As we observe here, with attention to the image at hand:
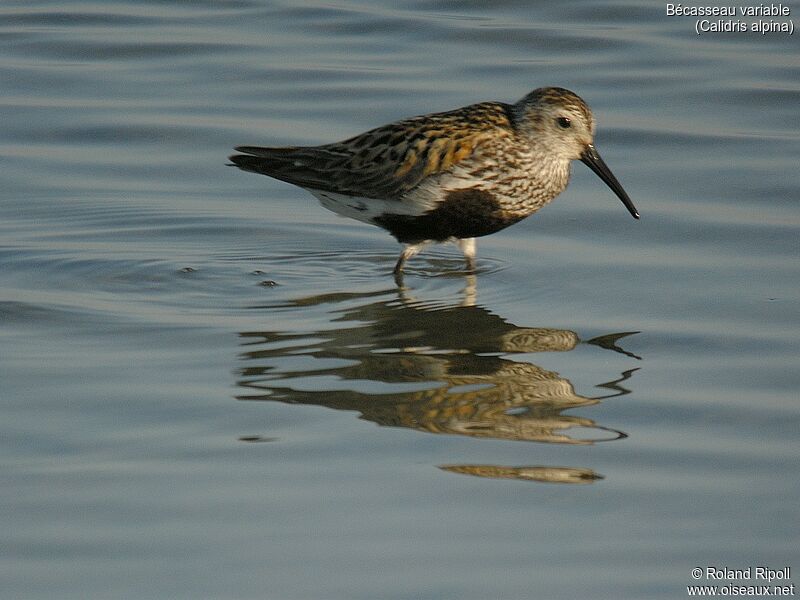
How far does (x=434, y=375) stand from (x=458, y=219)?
2.23 m

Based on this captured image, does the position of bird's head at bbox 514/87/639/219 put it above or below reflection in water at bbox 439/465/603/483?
above

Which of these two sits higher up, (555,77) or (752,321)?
(555,77)

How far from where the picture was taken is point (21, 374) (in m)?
7.88

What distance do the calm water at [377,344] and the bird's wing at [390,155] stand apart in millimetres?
560

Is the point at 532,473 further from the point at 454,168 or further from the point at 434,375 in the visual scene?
the point at 454,168

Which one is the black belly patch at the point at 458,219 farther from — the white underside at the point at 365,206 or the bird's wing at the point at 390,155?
the bird's wing at the point at 390,155

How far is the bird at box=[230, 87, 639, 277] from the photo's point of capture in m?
9.99

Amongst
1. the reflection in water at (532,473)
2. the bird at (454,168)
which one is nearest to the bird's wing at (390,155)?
the bird at (454,168)

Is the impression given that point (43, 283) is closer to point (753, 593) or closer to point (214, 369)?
point (214, 369)

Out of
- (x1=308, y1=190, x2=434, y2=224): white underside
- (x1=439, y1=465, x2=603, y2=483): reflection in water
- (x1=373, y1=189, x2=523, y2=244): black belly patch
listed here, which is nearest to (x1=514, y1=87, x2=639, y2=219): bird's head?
(x1=373, y1=189, x2=523, y2=244): black belly patch

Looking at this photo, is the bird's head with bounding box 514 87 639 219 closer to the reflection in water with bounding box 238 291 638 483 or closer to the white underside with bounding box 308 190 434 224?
the white underside with bounding box 308 190 434 224

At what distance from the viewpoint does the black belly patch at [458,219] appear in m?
9.98

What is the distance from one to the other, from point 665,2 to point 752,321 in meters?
9.80

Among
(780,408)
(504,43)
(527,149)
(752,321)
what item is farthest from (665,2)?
(780,408)
